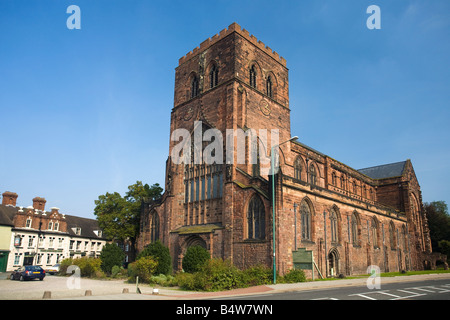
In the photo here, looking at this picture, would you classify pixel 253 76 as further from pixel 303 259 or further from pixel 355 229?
pixel 355 229

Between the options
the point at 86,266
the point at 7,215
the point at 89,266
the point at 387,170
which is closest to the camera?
the point at 89,266

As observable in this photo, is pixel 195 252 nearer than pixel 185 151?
Yes

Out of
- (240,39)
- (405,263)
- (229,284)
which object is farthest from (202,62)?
(405,263)

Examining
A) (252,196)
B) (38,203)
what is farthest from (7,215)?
(252,196)

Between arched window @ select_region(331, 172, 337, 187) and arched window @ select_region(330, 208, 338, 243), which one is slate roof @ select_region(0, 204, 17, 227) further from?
arched window @ select_region(331, 172, 337, 187)

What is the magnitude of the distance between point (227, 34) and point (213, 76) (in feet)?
14.4

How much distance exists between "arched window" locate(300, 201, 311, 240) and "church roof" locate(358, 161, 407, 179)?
34054 millimetres

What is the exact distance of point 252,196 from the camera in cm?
2764

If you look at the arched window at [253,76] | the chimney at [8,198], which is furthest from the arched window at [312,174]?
the chimney at [8,198]

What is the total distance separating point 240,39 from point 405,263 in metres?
36.5

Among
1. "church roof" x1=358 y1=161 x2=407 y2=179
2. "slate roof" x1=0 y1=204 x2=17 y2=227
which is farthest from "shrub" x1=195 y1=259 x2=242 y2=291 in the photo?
"church roof" x1=358 y1=161 x2=407 y2=179

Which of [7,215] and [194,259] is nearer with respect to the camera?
[194,259]
